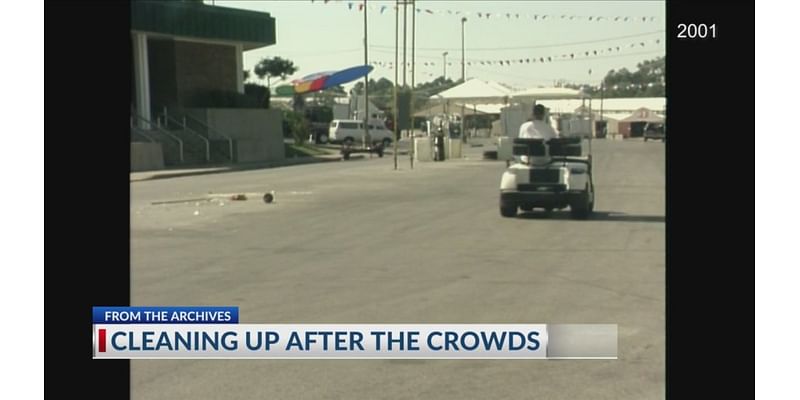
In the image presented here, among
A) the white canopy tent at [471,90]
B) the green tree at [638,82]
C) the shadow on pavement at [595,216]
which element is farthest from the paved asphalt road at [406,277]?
the white canopy tent at [471,90]

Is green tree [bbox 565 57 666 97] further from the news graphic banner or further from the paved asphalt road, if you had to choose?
the news graphic banner

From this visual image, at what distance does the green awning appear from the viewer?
305 cm

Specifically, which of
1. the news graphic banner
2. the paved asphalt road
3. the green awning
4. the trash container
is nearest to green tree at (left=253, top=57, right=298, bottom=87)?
the green awning

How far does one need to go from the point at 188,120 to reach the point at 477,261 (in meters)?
2.55

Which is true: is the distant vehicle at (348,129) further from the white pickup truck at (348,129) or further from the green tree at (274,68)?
the green tree at (274,68)

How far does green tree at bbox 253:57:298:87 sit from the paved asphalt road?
22.5 inches

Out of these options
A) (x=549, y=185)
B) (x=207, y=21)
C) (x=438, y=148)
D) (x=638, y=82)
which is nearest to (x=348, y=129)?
(x=549, y=185)

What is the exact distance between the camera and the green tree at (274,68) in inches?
119

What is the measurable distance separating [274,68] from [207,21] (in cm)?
140

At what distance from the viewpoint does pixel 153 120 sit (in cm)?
477

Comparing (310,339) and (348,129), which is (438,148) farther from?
(310,339)

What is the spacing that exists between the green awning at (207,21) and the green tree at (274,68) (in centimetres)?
7
